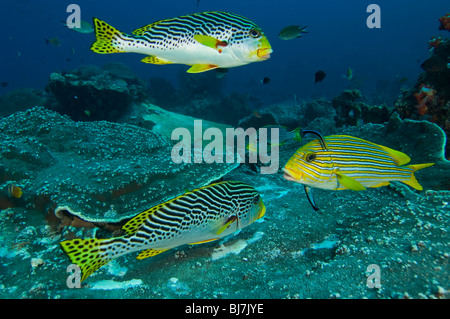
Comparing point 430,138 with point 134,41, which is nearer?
point 134,41

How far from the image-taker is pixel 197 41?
200 centimetres

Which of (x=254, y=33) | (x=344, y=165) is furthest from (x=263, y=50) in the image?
(x=344, y=165)

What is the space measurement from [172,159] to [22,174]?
266 cm

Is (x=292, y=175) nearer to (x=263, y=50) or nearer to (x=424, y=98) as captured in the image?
(x=263, y=50)

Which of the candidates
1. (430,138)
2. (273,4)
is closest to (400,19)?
(273,4)

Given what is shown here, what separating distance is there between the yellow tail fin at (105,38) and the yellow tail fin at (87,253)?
1673mm

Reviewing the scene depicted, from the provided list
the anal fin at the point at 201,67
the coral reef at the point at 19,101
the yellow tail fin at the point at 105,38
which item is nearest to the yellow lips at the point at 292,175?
the anal fin at the point at 201,67

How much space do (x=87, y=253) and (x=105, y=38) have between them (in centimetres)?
190

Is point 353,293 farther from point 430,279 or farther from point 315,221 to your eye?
point 315,221

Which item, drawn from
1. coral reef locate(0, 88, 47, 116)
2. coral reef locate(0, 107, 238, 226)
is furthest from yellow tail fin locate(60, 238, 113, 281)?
coral reef locate(0, 88, 47, 116)

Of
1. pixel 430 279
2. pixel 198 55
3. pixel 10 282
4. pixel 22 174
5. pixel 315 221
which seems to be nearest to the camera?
pixel 430 279

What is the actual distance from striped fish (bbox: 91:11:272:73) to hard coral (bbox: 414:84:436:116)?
5.05 meters

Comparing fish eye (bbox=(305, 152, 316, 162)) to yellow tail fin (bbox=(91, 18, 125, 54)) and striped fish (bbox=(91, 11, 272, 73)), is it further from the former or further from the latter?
yellow tail fin (bbox=(91, 18, 125, 54))

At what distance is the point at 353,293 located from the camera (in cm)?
200
